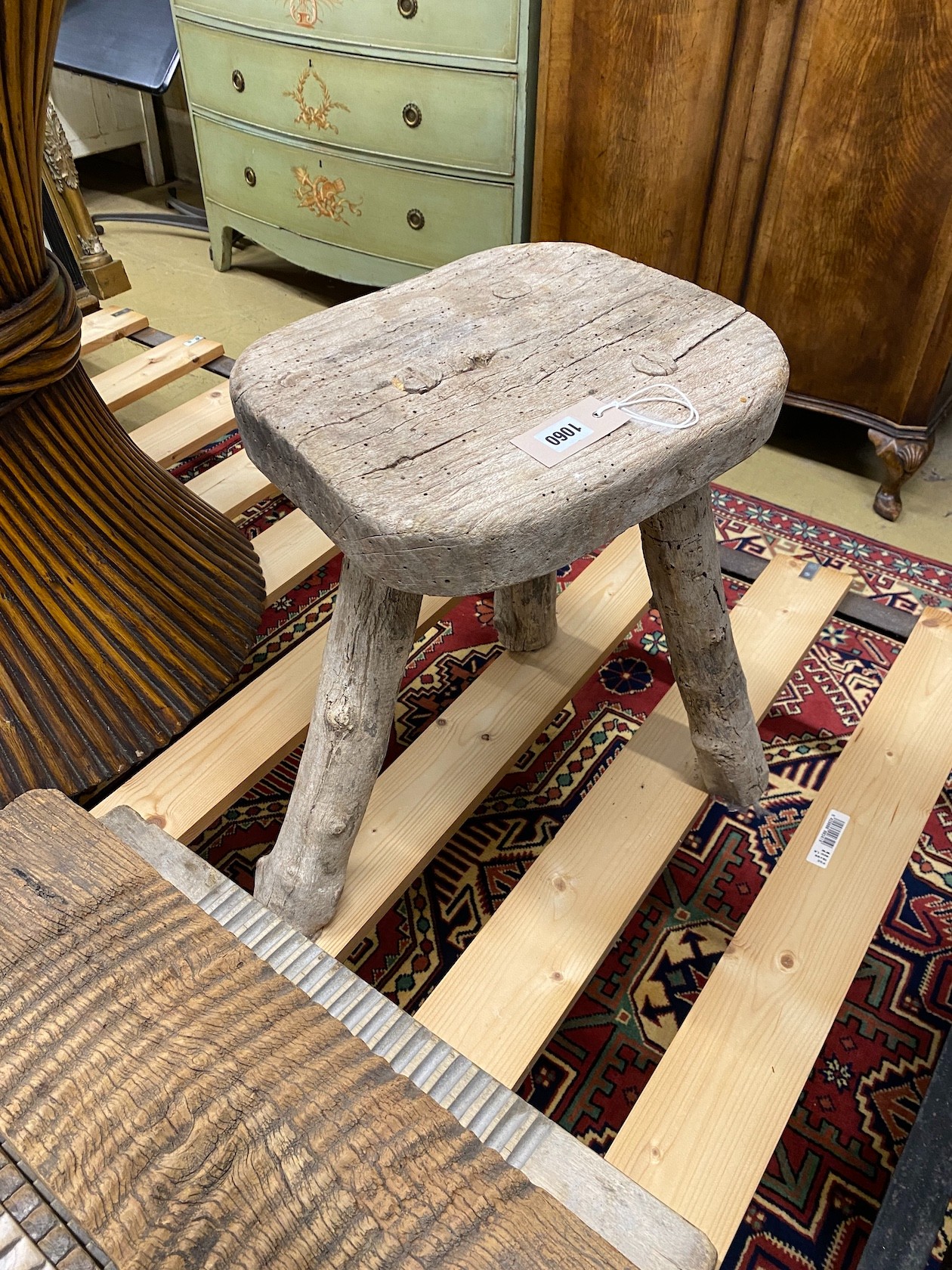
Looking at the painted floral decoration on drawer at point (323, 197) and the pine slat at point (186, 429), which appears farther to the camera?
the painted floral decoration on drawer at point (323, 197)

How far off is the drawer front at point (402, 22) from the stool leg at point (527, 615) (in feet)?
3.15

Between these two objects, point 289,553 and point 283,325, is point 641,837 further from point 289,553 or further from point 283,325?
point 283,325

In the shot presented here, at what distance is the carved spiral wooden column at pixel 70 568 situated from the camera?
894 mm

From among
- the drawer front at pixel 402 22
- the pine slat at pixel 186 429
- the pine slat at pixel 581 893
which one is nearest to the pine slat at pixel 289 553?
the pine slat at pixel 186 429

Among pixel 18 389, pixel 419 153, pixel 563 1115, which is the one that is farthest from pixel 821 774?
pixel 419 153

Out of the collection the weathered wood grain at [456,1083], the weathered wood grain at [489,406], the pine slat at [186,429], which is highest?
the weathered wood grain at [489,406]

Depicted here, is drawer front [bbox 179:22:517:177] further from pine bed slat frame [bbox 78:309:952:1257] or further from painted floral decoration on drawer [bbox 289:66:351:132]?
pine bed slat frame [bbox 78:309:952:1257]

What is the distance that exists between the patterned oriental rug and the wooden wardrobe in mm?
390

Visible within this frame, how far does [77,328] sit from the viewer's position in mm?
980

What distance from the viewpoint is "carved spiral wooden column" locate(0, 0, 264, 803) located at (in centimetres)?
89

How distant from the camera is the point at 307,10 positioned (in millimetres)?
1682

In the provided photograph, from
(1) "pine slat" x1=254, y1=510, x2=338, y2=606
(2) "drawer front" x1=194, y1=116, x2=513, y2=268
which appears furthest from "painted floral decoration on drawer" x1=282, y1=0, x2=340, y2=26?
(1) "pine slat" x1=254, y1=510, x2=338, y2=606

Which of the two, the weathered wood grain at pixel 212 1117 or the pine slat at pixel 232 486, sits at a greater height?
the weathered wood grain at pixel 212 1117

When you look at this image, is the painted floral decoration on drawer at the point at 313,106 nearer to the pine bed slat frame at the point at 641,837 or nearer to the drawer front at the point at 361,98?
the drawer front at the point at 361,98
